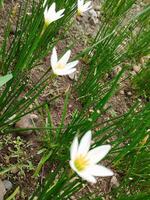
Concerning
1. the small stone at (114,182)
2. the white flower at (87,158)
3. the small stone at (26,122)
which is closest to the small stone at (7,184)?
the small stone at (26,122)

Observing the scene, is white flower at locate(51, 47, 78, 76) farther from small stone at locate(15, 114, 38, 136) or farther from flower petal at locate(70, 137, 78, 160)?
small stone at locate(15, 114, 38, 136)

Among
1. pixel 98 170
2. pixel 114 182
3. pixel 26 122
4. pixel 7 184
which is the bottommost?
pixel 114 182

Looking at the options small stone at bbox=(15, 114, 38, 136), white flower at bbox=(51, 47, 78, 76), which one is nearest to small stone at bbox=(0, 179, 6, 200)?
small stone at bbox=(15, 114, 38, 136)

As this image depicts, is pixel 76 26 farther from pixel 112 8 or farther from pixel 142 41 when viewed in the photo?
pixel 142 41

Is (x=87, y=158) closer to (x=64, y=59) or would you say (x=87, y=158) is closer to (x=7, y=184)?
(x=64, y=59)

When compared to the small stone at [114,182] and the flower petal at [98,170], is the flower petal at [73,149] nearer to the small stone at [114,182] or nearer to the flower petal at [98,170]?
the flower petal at [98,170]

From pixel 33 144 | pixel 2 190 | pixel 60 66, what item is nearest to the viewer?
pixel 60 66

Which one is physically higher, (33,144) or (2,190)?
(33,144)

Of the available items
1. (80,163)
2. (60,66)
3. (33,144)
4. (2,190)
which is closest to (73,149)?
(80,163)
